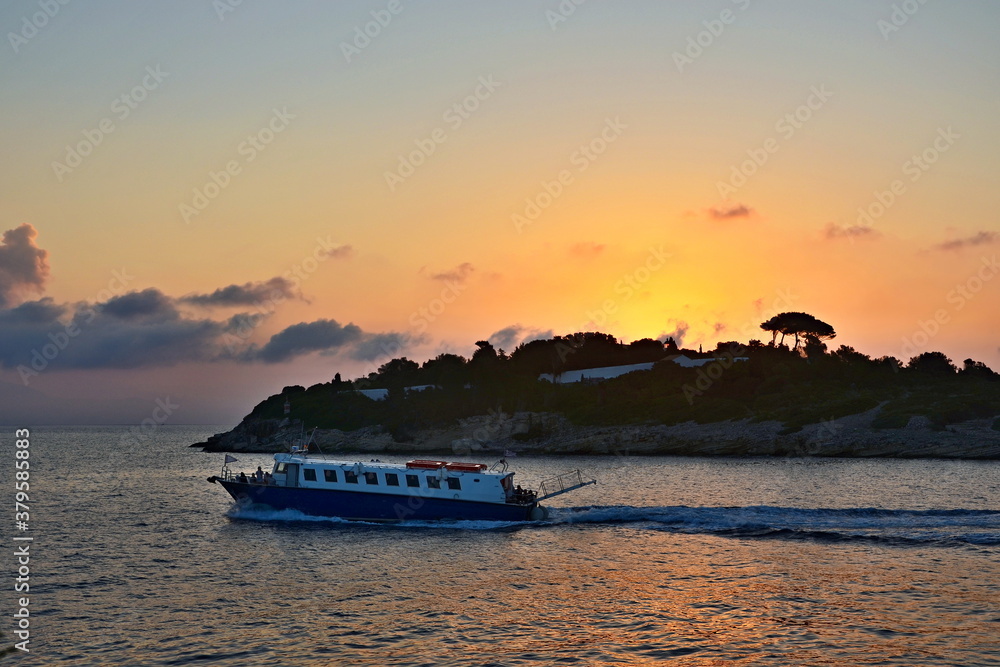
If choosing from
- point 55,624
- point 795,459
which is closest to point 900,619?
point 55,624

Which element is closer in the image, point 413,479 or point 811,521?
point 811,521

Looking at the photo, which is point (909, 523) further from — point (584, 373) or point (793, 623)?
point (584, 373)

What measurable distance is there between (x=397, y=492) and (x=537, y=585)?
18.5 metres

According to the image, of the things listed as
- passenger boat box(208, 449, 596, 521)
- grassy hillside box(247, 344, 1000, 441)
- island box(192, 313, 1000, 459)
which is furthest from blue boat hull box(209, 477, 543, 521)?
grassy hillside box(247, 344, 1000, 441)

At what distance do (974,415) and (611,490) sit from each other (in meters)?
70.9

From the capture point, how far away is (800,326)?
169250 mm

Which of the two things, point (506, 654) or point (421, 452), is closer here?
point (506, 654)

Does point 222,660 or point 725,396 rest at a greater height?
point 725,396

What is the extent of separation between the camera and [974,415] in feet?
375

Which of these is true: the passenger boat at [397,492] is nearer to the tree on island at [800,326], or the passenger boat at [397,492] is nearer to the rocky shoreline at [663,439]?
the rocky shoreline at [663,439]

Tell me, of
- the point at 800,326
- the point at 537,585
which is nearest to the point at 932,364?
the point at 800,326

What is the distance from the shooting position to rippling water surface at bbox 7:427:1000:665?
26781 millimetres

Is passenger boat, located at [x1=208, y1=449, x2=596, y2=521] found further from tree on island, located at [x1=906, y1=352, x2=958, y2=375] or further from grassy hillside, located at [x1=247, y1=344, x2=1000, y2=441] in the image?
→ tree on island, located at [x1=906, y1=352, x2=958, y2=375]

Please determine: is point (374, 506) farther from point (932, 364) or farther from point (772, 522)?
point (932, 364)
